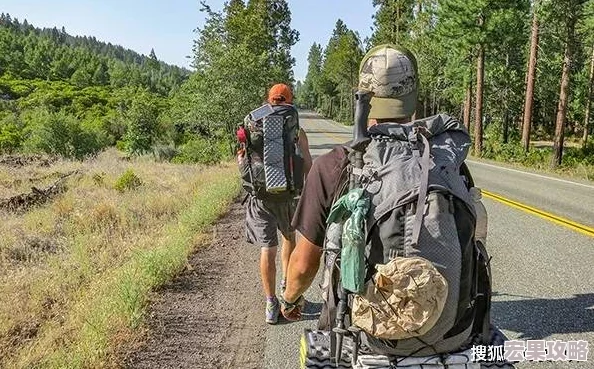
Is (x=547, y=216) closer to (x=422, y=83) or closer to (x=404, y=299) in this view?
(x=404, y=299)

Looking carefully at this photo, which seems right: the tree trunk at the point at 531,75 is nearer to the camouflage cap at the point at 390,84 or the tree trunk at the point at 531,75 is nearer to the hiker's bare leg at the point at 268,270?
the hiker's bare leg at the point at 268,270

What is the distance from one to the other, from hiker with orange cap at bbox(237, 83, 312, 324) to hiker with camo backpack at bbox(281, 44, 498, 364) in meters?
2.09

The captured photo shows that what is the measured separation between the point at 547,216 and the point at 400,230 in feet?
26.1

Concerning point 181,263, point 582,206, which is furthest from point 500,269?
point 582,206

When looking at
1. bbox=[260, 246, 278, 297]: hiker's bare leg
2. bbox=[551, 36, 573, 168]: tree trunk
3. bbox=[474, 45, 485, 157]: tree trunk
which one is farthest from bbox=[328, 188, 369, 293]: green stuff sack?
bbox=[474, 45, 485, 157]: tree trunk

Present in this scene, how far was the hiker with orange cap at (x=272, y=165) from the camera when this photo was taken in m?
4.01

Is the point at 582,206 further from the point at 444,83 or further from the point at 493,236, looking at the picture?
the point at 444,83

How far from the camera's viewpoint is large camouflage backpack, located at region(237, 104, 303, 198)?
3996mm

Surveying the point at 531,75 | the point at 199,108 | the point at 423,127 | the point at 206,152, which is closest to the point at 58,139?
the point at 206,152

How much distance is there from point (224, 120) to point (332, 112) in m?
63.9

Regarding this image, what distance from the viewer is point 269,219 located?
443cm

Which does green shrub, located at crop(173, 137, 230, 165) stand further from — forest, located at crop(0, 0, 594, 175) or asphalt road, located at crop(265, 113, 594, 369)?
asphalt road, located at crop(265, 113, 594, 369)

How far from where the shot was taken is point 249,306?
4754mm

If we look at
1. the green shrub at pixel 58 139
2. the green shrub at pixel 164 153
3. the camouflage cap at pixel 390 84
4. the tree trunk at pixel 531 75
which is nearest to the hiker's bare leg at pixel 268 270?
the camouflage cap at pixel 390 84
